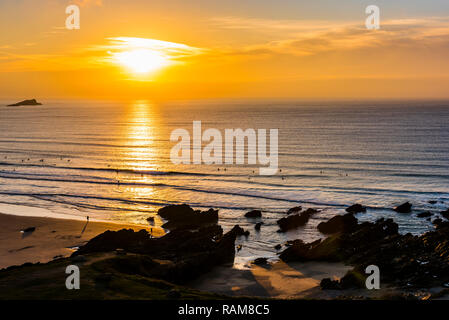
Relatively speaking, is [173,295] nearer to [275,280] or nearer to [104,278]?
[104,278]

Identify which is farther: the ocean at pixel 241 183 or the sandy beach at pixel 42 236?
the ocean at pixel 241 183

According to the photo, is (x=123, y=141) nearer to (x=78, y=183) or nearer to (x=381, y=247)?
(x=78, y=183)

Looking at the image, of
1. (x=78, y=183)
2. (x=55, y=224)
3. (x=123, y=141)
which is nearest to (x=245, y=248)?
(x=55, y=224)

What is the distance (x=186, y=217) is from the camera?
56125 mm

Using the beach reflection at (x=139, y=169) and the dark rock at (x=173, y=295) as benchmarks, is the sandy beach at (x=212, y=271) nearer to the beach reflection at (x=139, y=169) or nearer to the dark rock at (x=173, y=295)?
the dark rock at (x=173, y=295)

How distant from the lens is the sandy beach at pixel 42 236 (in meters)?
43.2

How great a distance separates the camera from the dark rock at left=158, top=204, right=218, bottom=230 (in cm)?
5453

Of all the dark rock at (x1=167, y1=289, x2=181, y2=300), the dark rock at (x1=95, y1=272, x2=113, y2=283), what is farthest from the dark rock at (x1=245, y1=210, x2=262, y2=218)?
the dark rock at (x1=167, y1=289, x2=181, y2=300)

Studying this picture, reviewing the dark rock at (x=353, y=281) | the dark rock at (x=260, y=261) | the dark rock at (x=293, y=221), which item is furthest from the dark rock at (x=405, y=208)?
the dark rock at (x=353, y=281)

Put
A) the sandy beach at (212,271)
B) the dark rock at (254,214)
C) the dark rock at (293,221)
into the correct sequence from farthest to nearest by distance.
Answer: the dark rock at (254,214) < the dark rock at (293,221) < the sandy beach at (212,271)

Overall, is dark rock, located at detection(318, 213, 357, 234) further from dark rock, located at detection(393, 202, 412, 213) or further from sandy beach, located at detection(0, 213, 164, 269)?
sandy beach, located at detection(0, 213, 164, 269)

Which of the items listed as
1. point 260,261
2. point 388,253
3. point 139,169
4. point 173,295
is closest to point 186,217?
point 260,261

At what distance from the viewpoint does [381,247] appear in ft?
133

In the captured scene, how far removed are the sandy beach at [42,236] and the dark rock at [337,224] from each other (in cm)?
2019
